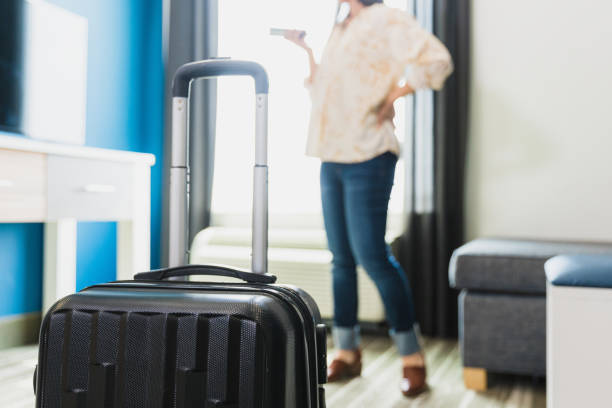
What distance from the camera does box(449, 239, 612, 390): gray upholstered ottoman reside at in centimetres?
152

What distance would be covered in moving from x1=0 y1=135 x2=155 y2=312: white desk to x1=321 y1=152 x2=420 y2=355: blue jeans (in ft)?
2.55

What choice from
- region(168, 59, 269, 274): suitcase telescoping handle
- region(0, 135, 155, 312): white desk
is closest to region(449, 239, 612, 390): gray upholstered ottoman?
region(168, 59, 269, 274): suitcase telescoping handle

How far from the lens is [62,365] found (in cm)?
78

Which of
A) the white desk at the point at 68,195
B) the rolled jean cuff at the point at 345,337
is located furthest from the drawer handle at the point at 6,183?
the rolled jean cuff at the point at 345,337

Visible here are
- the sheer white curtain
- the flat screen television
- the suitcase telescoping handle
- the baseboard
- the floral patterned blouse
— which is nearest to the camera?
the suitcase telescoping handle

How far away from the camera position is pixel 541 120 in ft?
7.37

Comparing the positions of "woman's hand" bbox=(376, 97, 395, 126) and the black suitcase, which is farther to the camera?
"woman's hand" bbox=(376, 97, 395, 126)

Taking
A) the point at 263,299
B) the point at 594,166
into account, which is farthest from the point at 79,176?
the point at 594,166

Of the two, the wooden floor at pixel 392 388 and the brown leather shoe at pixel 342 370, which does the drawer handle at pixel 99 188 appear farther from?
the brown leather shoe at pixel 342 370

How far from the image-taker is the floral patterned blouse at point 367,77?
1498 millimetres

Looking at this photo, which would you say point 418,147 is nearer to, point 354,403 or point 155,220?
point 354,403

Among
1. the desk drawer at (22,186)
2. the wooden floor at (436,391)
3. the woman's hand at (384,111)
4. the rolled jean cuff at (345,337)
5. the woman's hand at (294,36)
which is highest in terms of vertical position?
the woman's hand at (294,36)

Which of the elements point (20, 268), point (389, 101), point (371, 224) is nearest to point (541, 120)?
point (389, 101)

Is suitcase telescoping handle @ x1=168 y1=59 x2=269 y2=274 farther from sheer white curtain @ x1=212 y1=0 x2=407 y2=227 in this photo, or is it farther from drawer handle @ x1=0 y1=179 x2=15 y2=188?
sheer white curtain @ x1=212 y1=0 x2=407 y2=227
